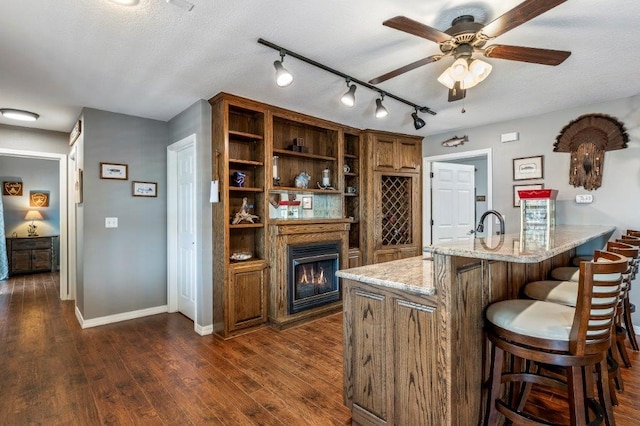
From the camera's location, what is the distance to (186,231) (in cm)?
379

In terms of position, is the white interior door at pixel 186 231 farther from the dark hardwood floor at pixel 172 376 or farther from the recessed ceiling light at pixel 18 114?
the recessed ceiling light at pixel 18 114

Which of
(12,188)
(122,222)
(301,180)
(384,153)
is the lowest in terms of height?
(122,222)

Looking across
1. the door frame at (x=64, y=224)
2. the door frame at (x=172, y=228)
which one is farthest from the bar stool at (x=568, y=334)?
the door frame at (x=64, y=224)

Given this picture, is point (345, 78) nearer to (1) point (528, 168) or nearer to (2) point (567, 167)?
(1) point (528, 168)

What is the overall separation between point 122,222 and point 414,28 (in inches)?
145

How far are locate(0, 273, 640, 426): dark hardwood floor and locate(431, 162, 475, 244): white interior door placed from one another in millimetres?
2347

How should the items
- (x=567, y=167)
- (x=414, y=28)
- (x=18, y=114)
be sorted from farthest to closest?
1. (x=567, y=167)
2. (x=18, y=114)
3. (x=414, y=28)

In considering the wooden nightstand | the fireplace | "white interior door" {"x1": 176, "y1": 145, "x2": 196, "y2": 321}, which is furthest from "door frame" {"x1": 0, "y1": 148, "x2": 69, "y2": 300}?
the fireplace

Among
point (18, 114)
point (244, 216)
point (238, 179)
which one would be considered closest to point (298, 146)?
point (238, 179)

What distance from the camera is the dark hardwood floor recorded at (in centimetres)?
201

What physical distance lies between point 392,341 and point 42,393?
2462mm

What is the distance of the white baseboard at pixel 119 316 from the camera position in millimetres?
3551

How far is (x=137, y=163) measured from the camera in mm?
3887

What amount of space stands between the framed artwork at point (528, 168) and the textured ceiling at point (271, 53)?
1.96 ft
